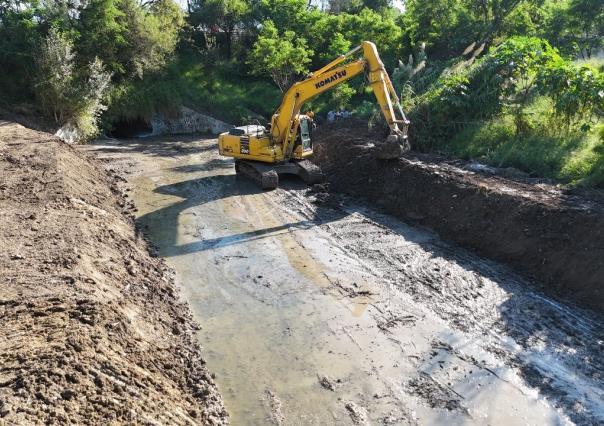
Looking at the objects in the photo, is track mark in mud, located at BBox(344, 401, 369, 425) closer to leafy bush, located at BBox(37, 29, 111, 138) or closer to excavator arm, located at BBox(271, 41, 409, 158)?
excavator arm, located at BBox(271, 41, 409, 158)

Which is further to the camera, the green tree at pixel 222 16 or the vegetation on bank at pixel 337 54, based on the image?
the green tree at pixel 222 16

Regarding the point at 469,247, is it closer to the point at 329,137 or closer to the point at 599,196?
the point at 599,196

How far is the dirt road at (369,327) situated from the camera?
586 cm

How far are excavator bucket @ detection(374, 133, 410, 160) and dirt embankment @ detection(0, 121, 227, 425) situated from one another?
6.28 meters

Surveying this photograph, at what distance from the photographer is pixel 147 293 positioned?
7879 mm

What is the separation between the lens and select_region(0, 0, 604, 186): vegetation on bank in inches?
498

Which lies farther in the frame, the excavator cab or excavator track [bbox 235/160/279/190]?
the excavator cab

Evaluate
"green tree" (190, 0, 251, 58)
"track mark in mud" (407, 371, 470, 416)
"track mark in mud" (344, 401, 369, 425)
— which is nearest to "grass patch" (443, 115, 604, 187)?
"track mark in mud" (407, 371, 470, 416)

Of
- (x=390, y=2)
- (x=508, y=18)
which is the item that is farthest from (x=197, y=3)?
(x=508, y=18)

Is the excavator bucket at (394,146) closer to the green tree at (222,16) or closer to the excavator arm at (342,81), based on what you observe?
the excavator arm at (342,81)

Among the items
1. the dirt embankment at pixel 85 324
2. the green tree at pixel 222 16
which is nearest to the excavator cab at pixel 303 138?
the dirt embankment at pixel 85 324

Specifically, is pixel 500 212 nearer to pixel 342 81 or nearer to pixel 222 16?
pixel 342 81

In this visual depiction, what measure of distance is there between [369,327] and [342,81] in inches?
297

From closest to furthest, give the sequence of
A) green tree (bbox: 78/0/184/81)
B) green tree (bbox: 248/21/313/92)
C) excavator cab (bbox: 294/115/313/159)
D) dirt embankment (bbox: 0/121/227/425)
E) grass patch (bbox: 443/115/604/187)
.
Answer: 1. dirt embankment (bbox: 0/121/227/425)
2. grass patch (bbox: 443/115/604/187)
3. excavator cab (bbox: 294/115/313/159)
4. green tree (bbox: 78/0/184/81)
5. green tree (bbox: 248/21/313/92)
